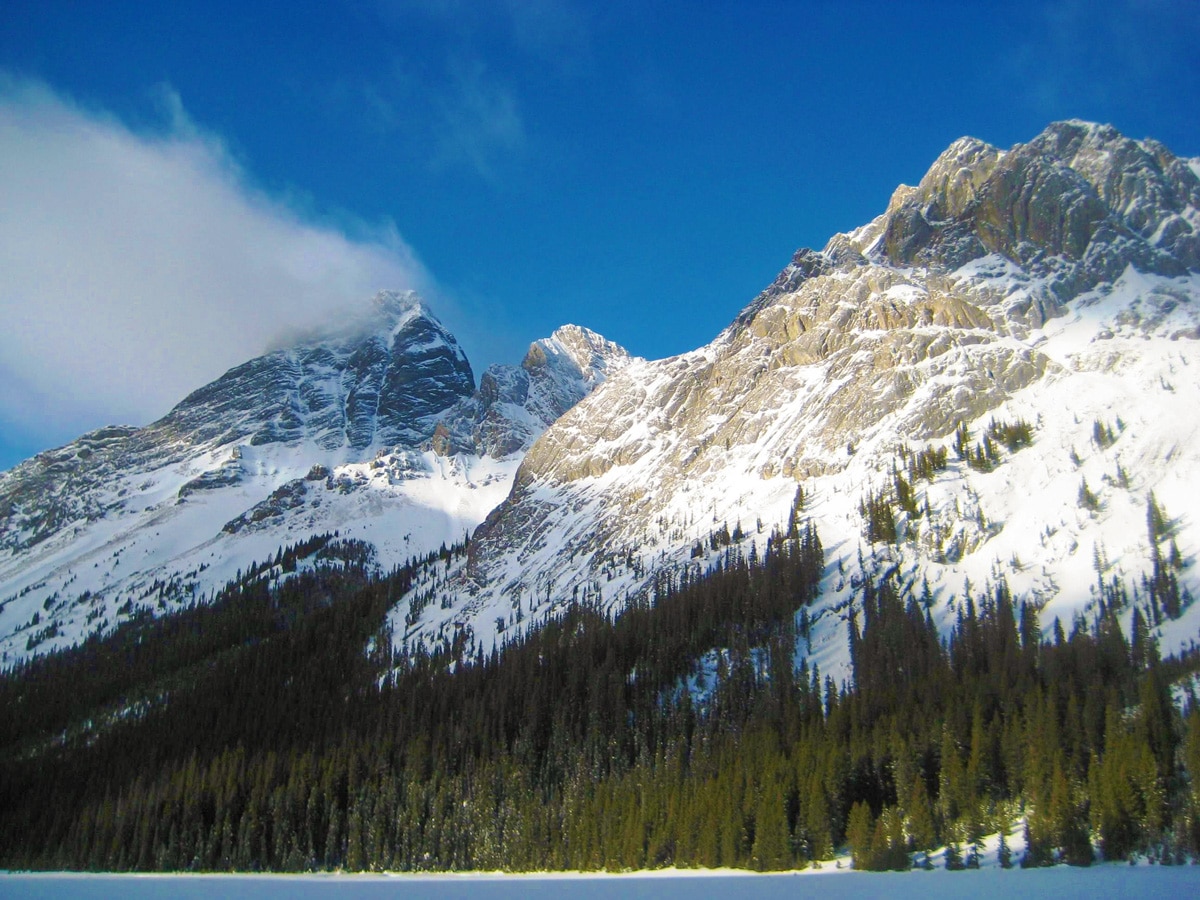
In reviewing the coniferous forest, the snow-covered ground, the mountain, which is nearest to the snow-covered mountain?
the snow-covered ground

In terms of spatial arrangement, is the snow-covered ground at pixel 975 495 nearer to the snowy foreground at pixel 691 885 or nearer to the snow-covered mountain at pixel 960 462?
the snow-covered mountain at pixel 960 462

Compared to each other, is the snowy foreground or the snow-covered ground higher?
the snow-covered ground

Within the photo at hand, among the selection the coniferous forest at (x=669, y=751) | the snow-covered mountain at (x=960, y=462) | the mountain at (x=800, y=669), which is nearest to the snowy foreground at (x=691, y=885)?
the coniferous forest at (x=669, y=751)

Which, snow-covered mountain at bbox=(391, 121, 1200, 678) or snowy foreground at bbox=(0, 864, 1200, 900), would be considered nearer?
snowy foreground at bbox=(0, 864, 1200, 900)

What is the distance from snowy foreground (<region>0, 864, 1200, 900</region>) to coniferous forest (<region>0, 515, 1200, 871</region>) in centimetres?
574

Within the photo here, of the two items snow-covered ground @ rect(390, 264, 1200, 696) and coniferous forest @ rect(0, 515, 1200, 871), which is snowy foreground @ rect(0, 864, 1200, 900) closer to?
coniferous forest @ rect(0, 515, 1200, 871)

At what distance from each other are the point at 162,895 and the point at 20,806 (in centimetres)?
8695

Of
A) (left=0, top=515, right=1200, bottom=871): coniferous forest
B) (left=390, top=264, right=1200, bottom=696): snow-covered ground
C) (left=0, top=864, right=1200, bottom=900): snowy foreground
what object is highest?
(left=390, top=264, right=1200, bottom=696): snow-covered ground

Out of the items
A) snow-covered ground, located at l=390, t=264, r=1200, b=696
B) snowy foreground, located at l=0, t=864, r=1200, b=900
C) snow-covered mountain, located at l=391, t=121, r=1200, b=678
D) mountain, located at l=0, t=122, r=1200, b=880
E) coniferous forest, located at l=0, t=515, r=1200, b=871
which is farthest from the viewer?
snow-covered mountain, located at l=391, t=121, r=1200, b=678

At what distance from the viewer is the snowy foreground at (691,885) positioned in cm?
4484

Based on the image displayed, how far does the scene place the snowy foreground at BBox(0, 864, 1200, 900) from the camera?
4484 centimetres

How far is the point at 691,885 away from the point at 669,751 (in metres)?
38.1

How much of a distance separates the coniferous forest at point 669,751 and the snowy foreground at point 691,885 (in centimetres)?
574

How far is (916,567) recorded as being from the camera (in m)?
122
